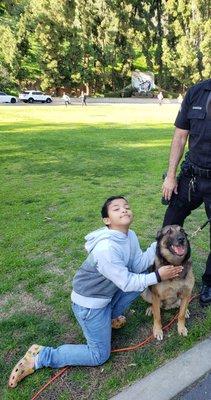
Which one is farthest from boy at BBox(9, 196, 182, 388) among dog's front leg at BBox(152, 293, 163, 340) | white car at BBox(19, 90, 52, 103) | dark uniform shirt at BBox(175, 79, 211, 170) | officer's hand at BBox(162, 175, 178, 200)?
white car at BBox(19, 90, 52, 103)

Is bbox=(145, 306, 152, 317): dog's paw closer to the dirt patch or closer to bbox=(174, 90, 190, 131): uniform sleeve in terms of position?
the dirt patch

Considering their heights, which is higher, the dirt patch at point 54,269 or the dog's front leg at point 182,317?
the dog's front leg at point 182,317

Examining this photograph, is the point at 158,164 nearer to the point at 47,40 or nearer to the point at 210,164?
the point at 210,164

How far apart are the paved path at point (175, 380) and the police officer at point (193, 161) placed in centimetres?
85

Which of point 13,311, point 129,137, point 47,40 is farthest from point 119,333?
point 47,40

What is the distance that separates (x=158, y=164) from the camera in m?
10.8

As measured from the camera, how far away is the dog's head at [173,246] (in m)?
3.37

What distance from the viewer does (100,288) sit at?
10.9 ft

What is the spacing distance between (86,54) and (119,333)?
4882 centimetres

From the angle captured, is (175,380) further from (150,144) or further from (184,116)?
(150,144)

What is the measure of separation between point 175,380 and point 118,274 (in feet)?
2.98

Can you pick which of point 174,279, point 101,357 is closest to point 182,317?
point 174,279

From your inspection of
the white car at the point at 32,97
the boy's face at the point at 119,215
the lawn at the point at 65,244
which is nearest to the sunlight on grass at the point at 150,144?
the lawn at the point at 65,244

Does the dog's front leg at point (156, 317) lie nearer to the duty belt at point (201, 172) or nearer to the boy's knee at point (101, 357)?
the boy's knee at point (101, 357)
